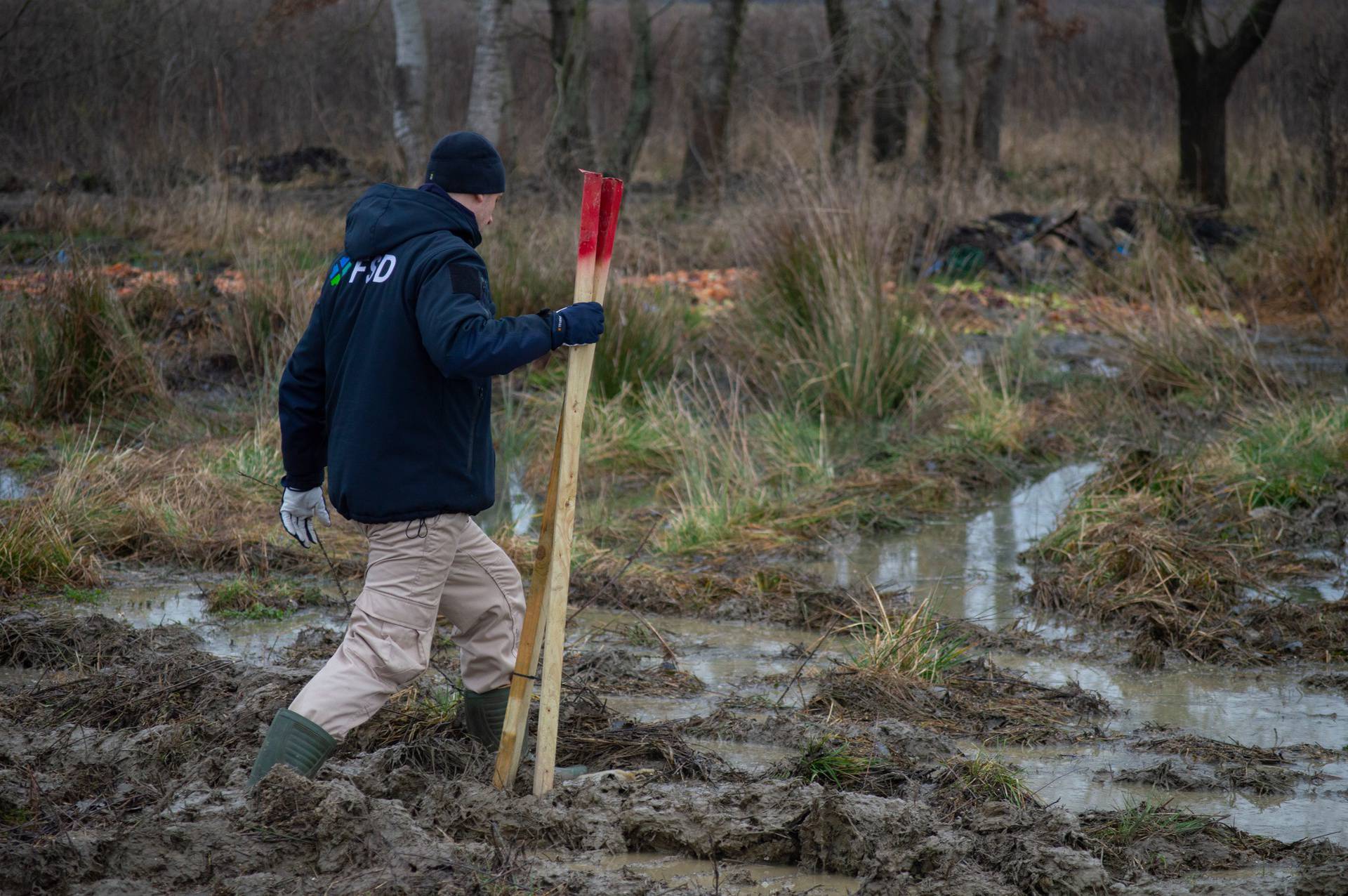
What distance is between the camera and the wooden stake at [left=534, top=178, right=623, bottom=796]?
3316mm

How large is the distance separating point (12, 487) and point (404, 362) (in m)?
4.55

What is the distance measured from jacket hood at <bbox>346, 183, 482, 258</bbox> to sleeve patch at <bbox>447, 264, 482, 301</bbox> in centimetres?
11

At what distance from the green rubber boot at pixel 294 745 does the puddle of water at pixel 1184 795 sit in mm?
2019

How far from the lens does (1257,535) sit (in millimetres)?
6148

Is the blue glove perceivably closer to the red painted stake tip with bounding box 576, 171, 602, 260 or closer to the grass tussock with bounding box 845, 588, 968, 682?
the red painted stake tip with bounding box 576, 171, 602, 260

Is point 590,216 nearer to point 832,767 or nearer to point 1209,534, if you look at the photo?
point 832,767

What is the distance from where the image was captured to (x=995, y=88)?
755 inches

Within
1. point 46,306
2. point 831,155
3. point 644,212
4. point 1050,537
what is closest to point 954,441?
point 1050,537

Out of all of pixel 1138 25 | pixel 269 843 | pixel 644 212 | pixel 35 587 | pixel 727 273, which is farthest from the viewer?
pixel 1138 25

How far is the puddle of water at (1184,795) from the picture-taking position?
3.57 metres

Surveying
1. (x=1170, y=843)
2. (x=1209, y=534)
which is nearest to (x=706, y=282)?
(x=1209, y=534)

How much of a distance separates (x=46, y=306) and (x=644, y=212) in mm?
7776

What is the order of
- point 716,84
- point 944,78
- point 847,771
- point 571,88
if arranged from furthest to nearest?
point 716,84
point 944,78
point 571,88
point 847,771

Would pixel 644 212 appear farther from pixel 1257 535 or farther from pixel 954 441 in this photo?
pixel 1257 535
